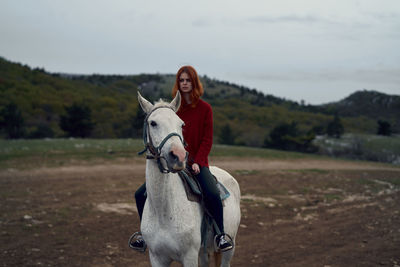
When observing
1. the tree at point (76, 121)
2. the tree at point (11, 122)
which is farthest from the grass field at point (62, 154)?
the tree at point (76, 121)

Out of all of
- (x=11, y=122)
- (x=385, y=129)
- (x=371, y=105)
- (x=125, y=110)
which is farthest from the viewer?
(x=371, y=105)

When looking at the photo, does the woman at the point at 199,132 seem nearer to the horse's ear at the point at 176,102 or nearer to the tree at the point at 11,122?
the horse's ear at the point at 176,102

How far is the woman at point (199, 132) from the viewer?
3.55 metres

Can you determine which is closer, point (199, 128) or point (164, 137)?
point (164, 137)

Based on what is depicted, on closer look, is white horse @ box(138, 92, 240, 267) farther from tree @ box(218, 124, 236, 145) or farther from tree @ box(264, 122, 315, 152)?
tree @ box(218, 124, 236, 145)

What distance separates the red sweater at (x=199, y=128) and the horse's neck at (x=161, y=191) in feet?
1.60

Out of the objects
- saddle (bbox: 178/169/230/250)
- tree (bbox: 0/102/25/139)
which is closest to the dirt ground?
saddle (bbox: 178/169/230/250)

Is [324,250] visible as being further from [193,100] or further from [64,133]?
[64,133]

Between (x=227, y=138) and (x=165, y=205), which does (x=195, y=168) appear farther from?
(x=227, y=138)

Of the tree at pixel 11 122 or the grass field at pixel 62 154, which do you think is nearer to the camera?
the grass field at pixel 62 154

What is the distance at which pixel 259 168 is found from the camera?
17188mm

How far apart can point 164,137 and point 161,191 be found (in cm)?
65

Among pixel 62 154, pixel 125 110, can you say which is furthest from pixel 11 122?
pixel 125 110

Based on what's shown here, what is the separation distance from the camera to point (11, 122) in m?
30.5
